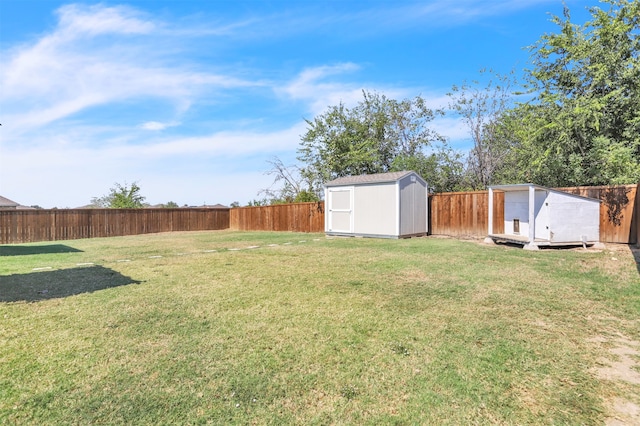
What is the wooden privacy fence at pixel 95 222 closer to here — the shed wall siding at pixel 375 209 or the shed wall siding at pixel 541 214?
the shed wall siding at pixel 375 209

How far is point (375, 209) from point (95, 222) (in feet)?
50.2

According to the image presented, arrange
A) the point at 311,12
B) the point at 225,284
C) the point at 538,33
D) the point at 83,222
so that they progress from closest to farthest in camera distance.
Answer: the point at 225,284 → the point at 311,12 → the point at 538,33 → the point at 83,222

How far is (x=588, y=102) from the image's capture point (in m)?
11.5

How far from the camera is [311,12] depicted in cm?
970

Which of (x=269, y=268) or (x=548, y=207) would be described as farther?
(x=548, y=207)

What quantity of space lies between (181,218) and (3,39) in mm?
15072

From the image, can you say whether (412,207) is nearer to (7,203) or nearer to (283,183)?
(283,183)

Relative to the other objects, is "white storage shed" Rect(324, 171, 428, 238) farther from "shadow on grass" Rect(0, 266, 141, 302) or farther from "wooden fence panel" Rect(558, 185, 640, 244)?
"shadow on grass" Rect(0, 266, 141, 302)

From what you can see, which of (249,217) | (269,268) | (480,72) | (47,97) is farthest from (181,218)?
(480,72)

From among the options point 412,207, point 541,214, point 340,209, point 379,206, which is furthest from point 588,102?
point 340,209

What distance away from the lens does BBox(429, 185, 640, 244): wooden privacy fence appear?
9.09 meters

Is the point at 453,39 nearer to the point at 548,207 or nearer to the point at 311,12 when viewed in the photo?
the point at 311,12

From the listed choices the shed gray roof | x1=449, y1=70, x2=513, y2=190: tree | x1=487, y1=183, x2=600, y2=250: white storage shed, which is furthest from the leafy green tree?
x1=487, y1=183, x2=600, y2=250: white storage shed

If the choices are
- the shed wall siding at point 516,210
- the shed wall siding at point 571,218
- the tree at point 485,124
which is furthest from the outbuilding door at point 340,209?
the tree at point 485,124
